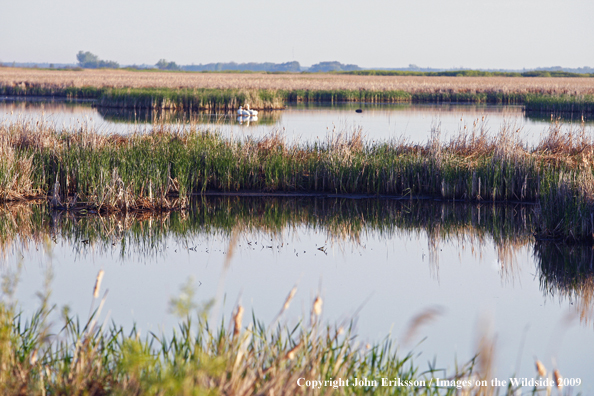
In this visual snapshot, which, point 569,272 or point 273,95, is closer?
point 569,272

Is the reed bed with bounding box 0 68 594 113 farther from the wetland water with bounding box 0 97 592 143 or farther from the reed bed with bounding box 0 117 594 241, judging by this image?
the reed bed with bounding box 0 117 594 241

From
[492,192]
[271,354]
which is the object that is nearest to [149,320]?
[271,354]

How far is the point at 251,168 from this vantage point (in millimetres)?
11508

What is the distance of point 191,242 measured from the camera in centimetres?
845

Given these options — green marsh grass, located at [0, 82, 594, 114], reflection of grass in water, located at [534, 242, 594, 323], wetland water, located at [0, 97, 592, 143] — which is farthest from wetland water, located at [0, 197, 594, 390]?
green marsh grass, located at [0, 82, 594, 114]

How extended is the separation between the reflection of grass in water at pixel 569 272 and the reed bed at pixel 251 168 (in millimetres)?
2170

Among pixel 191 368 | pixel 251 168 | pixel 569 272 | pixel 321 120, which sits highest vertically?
pixel 321 120

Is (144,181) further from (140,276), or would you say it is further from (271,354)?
(271,354)

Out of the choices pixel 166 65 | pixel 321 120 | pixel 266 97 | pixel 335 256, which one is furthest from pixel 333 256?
pixel 166 65

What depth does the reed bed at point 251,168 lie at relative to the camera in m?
10.2

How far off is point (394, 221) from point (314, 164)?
2383mm

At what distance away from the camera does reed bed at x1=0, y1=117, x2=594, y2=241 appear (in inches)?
402

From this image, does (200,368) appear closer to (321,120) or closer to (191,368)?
(191,368)

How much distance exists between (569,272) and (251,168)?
19.8ft
